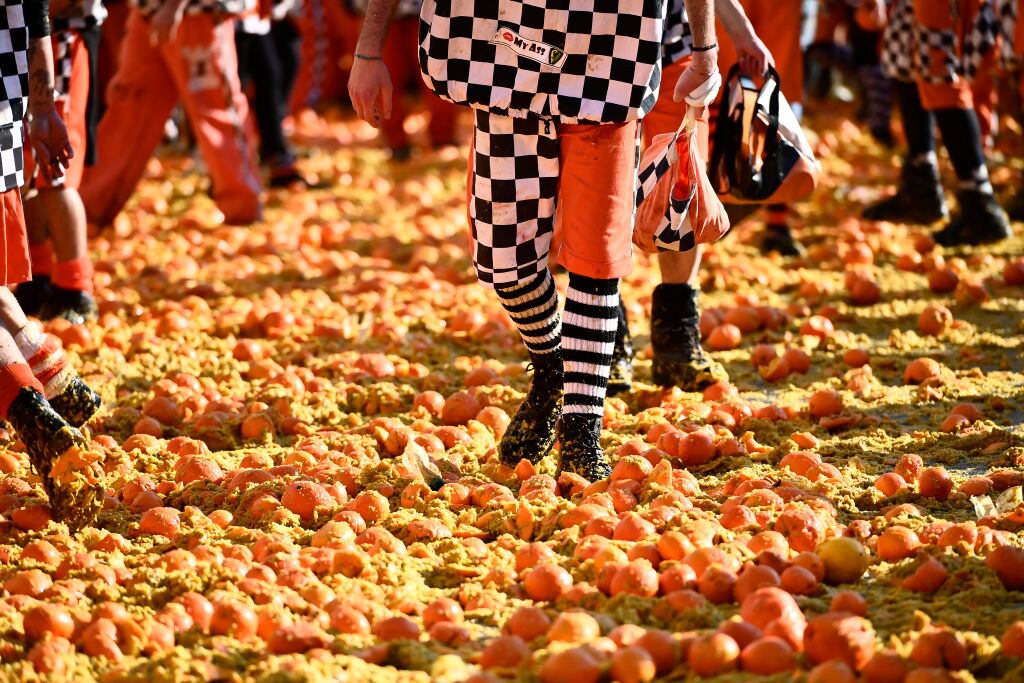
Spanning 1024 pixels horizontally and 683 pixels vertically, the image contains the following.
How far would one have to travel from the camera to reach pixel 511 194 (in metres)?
3.15

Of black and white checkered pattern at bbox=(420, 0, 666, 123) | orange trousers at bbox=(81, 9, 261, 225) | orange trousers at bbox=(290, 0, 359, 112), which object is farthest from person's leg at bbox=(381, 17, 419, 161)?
black and white checkered pattern at bbox=(420, 0, 666, 123)

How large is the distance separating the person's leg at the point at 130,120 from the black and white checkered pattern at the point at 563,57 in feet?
12.1

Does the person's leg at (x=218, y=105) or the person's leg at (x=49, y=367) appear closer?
the person's leg at (x=49, y=367)

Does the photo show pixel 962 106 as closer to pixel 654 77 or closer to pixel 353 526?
pixel 654 77

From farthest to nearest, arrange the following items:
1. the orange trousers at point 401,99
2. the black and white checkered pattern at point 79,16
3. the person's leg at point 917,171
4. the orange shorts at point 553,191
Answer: the orange trousers at point 401,99, the person's leg at point 917,171, the black and white checkered pattern at point 79,16, the orange shorts at point 553,191

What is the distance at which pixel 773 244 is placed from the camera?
6.25 m

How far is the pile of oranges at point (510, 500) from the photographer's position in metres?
2.45

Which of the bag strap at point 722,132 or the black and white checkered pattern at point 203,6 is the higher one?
the black and white checkered pattern at point 203,6

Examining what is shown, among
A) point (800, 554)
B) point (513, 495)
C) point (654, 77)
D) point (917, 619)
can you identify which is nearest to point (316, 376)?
point (513, 495)

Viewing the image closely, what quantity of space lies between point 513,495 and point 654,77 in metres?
1.13

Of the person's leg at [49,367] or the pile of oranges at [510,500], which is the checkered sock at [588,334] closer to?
the pile of oranges at [510,500]

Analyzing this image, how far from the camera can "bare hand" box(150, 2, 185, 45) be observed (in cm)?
583

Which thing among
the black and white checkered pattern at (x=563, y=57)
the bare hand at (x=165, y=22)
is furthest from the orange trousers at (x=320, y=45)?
the black and white checkered pattern at (x=563, y=57)

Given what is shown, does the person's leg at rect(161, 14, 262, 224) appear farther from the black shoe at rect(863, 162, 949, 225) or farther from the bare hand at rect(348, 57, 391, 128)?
the black shoe at rect(863, 162, 949, 225)
